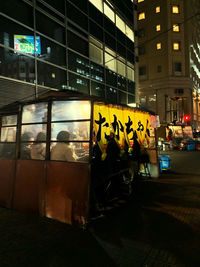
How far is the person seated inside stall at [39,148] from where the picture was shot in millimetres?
5691

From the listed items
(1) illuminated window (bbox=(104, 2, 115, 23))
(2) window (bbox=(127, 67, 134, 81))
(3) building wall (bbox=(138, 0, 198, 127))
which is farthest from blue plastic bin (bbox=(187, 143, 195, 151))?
(3) building wall (bbox=(138, 0, 198, 127))

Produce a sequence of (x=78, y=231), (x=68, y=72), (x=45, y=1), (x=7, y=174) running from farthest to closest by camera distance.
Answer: (x=68, y=72) → (x=45, y=1) → (x=7, y=174) → (x=78, y=231)

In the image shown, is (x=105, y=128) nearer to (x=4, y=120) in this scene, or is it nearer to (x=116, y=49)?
(x=4, y=120)

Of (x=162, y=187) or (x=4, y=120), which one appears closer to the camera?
(x=4, y=120)

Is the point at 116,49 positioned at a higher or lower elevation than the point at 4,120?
higher

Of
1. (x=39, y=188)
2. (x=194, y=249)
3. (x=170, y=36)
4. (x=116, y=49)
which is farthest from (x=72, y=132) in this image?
(x=170, y=36)

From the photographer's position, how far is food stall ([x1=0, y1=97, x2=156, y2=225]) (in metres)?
4.91

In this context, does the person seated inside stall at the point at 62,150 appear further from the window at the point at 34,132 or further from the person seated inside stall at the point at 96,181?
the person seated inside stall at the point at 96,181

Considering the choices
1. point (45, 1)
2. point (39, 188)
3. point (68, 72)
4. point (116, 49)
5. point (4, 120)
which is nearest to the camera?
point (39, 188)

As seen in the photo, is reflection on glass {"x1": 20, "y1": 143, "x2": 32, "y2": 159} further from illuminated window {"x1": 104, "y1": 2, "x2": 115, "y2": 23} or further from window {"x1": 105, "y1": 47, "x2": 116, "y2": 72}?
illuminated window {"x1": 104, "y1": 2, "x2": 115, "y2": 23}

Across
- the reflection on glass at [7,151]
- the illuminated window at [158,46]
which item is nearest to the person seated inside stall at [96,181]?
the reflection on glass at [7,151]

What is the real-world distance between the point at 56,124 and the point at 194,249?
426cm

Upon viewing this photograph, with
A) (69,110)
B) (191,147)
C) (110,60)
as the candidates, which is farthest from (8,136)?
(191,147)

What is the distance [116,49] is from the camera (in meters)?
19.5
